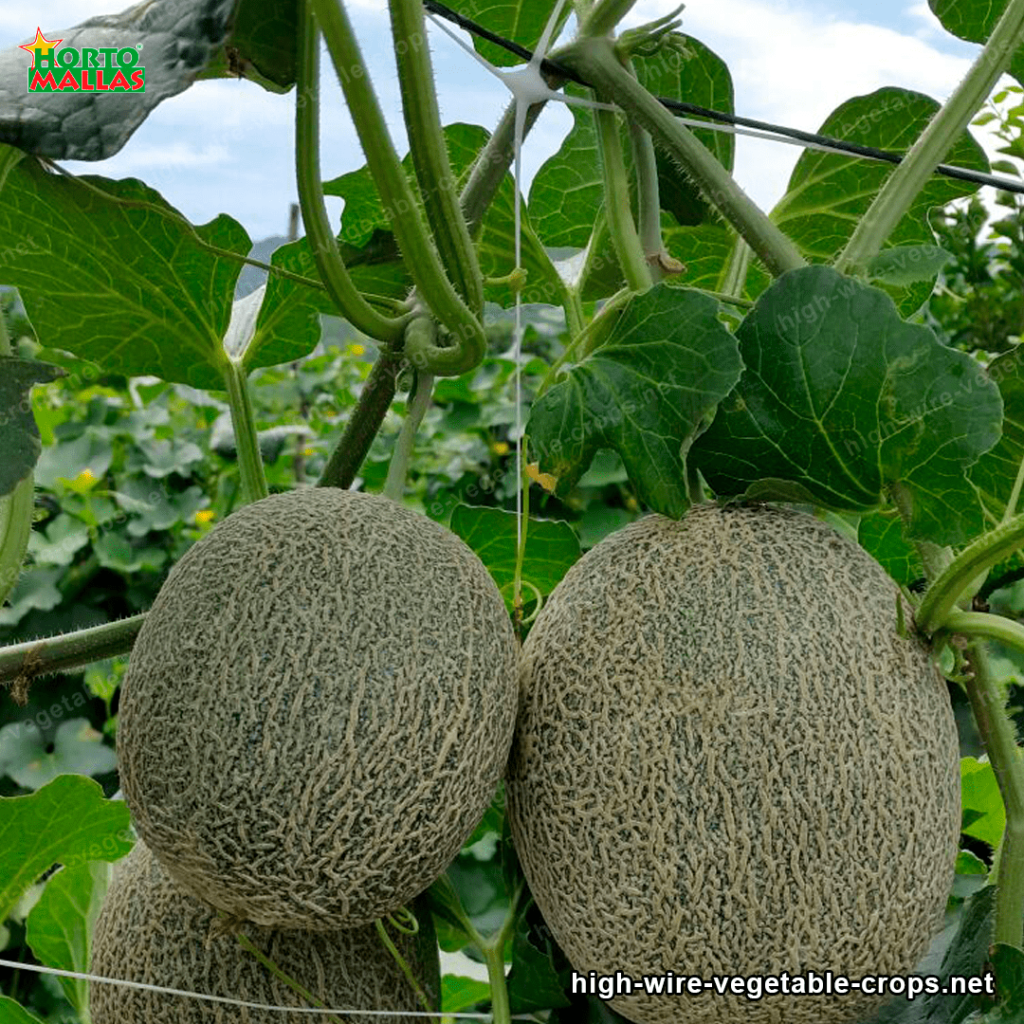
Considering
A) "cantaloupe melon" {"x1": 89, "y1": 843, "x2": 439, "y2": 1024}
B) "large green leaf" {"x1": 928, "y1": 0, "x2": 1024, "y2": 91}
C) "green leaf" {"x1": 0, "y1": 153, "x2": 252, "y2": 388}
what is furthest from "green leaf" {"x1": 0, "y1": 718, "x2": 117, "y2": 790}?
"large green leaf" {"x1": 928, "y1": 0, "x2": 1024, "y2": 91}

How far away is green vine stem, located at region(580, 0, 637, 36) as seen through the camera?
945mm

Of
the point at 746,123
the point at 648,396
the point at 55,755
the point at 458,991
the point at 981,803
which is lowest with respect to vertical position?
the point at 55,755

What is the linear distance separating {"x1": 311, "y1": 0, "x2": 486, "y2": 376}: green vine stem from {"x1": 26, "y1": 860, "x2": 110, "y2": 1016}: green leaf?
0.70m

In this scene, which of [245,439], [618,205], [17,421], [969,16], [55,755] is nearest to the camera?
[17,421]

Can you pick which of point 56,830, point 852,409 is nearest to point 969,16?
point 852,409

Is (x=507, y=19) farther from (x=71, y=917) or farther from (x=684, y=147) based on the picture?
(x=71, y=917)

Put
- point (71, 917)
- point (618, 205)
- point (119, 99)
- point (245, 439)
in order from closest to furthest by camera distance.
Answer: point (119, 99), point (618, 205), point (245, 439), point (71, 917)

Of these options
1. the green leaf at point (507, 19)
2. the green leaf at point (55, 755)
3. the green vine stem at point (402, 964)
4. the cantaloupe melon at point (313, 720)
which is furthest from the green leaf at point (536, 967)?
the green leaf at point (55, 755)

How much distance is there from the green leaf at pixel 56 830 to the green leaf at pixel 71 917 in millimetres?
23

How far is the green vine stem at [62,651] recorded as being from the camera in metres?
1.02

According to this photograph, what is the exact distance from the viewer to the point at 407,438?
923 mm

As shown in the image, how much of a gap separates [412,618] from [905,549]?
57 centimetres

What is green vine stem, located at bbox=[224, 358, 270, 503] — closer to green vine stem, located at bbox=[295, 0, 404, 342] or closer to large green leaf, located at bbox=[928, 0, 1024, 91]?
green vine stem, located at bbox=[295, 0, 404, 342]

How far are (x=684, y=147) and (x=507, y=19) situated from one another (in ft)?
1.28
